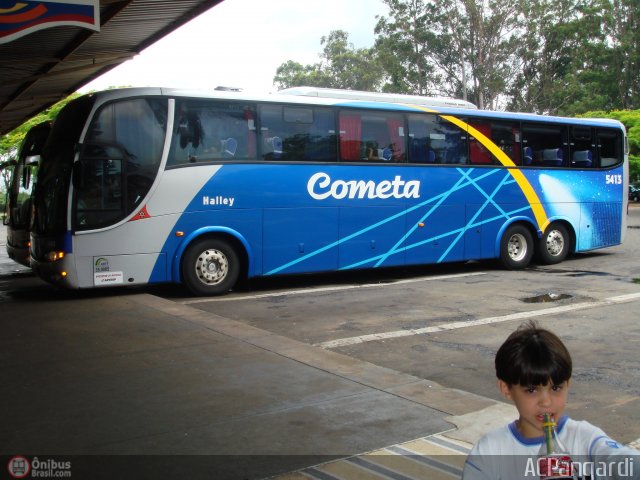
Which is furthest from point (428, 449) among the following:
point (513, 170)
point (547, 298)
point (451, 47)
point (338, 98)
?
point (451, 47)

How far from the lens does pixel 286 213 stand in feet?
40.0

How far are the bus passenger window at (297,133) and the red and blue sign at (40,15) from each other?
413 cm

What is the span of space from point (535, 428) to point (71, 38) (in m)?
12.3

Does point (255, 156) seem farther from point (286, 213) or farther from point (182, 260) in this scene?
point (182, 260)

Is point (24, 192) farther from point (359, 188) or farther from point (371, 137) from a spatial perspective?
point (371, 137)

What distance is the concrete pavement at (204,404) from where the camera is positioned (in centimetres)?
435

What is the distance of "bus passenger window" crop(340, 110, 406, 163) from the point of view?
12.9 metres

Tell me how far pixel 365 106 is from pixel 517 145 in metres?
3.88

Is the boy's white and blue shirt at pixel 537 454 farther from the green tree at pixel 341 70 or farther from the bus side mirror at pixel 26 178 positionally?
the green tree at pixel 341 70

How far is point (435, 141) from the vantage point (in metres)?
13.9

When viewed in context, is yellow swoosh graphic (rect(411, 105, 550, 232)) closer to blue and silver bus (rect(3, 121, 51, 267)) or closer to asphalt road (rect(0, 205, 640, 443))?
asphalt road (rect(0, 205, 640, 443))

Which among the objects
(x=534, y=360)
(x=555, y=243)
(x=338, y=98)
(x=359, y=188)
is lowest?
(x=555, y=243)

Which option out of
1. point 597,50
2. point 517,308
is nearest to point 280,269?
point 517,308

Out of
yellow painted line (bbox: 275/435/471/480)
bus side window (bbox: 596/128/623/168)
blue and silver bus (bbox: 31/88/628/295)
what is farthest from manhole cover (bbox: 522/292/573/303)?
yellow painted line (bbox: 275/435/471/480)
